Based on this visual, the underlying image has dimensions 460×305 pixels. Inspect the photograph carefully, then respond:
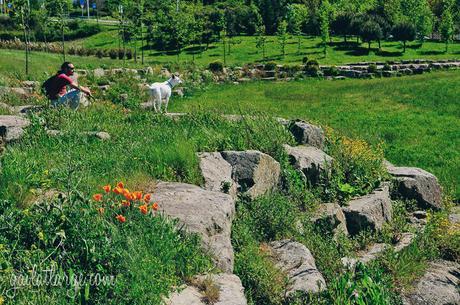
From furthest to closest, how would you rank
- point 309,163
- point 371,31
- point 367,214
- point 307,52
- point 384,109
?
point 371,31
point 307,52
point 384,109
point 309,163
point 367,214

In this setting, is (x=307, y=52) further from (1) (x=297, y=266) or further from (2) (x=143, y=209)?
(2) (x=143, y=209)

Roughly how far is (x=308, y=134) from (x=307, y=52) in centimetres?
4127

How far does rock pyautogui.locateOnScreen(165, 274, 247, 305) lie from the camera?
5.80 metres

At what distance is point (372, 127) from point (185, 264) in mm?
13730

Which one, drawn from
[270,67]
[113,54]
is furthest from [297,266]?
[113,54]

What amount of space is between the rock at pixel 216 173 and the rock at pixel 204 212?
0.62 m

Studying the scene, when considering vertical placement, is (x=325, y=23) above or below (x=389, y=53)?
above

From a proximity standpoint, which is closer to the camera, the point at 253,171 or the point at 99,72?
the point at 253,171

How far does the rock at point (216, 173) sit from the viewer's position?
898 cm

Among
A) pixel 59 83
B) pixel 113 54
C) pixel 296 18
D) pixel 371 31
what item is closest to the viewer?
pixel 59 83

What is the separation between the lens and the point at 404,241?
9.76 meters

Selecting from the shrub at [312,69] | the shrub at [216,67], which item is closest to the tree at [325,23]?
the shrub at [312,69]

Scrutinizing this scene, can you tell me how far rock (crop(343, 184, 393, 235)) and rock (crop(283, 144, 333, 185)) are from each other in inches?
34.2

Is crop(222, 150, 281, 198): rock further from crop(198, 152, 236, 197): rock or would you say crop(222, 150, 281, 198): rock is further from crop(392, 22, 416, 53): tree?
crop(392, 22, 416, 53): tree
